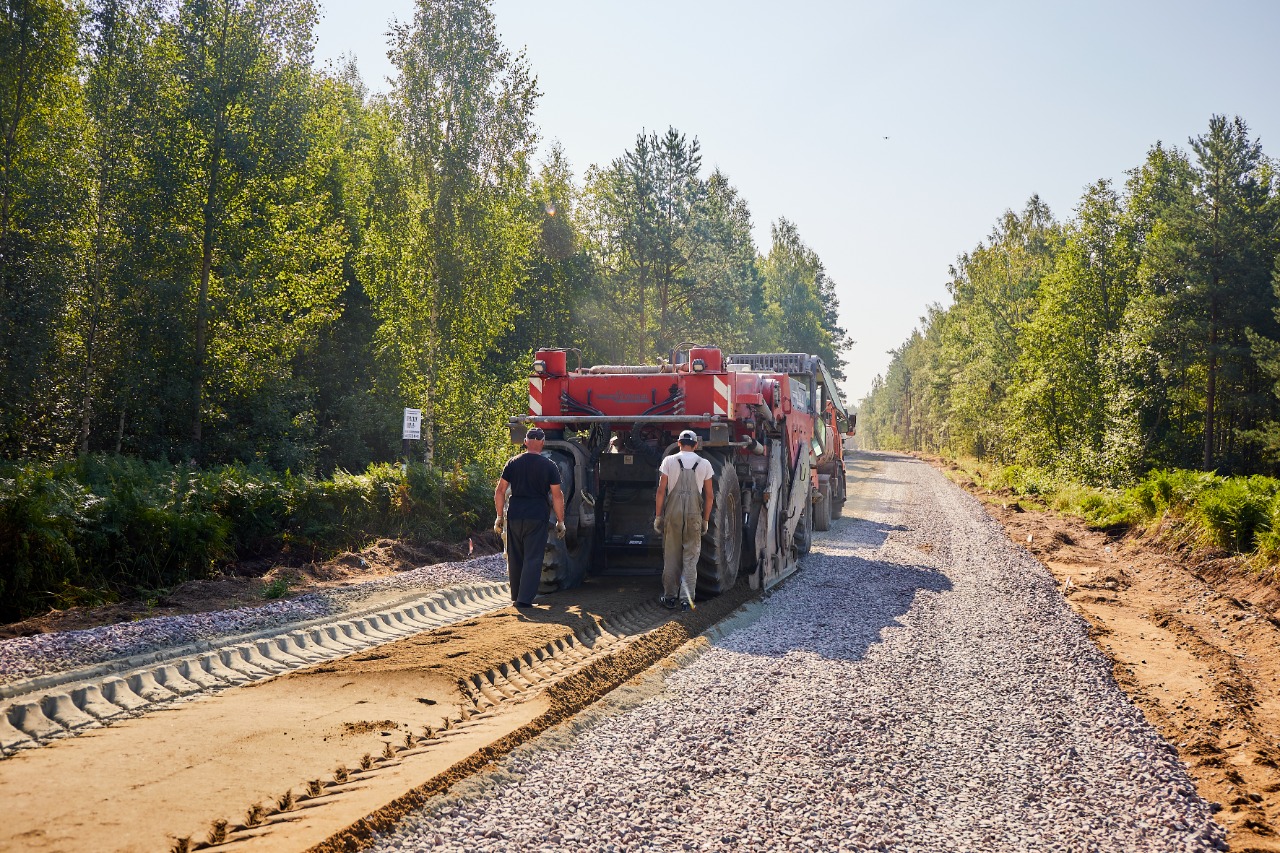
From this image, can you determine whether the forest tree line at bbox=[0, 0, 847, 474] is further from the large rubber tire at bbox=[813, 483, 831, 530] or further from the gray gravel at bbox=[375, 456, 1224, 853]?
the gray gravel at bbox=[375, 456, 1224, 853]

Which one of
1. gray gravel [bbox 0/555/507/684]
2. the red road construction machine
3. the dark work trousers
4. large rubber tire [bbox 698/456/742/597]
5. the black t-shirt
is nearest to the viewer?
gray gravel [bbox 0/555/507/684]

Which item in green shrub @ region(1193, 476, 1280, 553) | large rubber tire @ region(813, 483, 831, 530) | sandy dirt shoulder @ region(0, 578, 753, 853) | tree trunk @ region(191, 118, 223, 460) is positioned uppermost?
tree trunk @ region(191, 118, 223, 460)

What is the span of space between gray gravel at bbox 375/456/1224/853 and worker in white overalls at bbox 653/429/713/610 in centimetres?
108

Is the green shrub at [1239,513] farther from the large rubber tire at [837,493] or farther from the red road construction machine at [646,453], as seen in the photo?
the red road construction machine at [646,453]

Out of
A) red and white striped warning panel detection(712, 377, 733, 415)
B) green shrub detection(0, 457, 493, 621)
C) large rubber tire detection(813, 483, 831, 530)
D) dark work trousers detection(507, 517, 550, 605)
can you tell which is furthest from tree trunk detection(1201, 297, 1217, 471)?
dark work trousers detection(507, 517, 550, 605)

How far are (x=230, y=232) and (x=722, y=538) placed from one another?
15.3 meters

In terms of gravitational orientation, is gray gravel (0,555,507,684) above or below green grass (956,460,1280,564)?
below

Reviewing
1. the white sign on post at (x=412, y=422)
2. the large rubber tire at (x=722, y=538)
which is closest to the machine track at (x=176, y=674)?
the large rubber tire at (x=722, y=538)

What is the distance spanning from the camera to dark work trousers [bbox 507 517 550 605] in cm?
952

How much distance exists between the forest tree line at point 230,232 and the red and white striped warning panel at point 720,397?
12.1 meters

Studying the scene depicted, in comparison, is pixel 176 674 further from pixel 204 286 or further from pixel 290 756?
pixel 204 286

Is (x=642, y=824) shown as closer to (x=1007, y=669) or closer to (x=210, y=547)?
(x=1007, y=669)

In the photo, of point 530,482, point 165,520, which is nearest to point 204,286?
point 165,520

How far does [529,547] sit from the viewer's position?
31.4 feet
